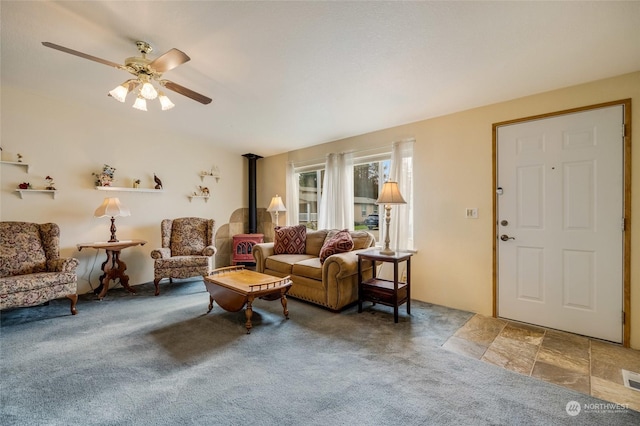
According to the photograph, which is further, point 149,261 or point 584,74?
point 149,261

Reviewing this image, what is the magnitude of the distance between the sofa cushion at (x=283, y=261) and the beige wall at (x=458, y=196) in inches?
62.2

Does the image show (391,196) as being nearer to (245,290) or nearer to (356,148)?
(356,148)

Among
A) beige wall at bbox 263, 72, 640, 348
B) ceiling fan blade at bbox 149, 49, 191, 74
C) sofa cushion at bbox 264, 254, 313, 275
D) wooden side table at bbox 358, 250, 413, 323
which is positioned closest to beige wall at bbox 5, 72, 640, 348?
beige wall at bbox 263, 72, 640, 348

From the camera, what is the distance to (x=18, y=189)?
332 centimetres

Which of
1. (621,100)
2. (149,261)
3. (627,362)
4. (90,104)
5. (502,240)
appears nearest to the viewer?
(627,362)

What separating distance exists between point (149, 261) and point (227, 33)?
3.84 m

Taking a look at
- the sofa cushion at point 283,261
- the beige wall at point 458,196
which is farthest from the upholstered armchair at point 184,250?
the beige wall at point 458,196

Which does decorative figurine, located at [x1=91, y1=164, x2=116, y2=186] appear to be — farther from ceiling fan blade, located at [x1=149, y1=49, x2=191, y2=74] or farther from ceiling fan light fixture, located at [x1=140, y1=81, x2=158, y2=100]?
ceiling fan blade, located at [x1=149, y1=49, x2=191, y2=74]

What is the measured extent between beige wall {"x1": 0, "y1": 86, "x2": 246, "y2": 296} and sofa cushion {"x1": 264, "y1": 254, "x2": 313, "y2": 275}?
2.06 m

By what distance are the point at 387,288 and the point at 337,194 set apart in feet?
6.14

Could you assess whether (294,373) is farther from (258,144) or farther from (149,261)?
(258,144)

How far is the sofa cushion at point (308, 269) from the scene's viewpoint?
321 centimetres

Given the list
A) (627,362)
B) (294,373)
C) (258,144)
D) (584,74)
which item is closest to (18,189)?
(258,144)

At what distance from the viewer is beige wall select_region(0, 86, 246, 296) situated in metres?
3.37
